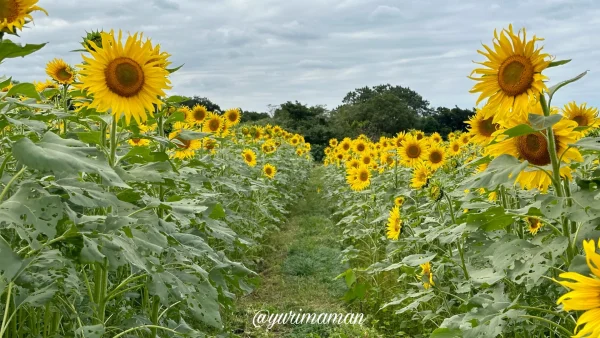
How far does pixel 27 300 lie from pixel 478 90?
2.10m

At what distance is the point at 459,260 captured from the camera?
3664 mm

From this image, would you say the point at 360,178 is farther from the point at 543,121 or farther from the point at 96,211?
the point at 543,121

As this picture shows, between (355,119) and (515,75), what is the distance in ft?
116

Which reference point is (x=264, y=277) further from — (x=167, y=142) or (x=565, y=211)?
(x=565, y=211)

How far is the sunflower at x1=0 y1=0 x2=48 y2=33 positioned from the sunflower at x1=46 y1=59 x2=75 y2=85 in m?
2.34

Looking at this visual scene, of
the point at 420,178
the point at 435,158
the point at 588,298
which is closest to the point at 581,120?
the point at 420,178

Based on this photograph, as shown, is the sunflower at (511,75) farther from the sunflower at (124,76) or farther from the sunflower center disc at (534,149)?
the sunflower at (124,76)

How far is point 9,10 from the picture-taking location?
8.14 ft

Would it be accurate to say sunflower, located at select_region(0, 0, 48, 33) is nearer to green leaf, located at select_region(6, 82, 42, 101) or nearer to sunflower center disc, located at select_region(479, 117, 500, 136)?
green leaf, located at select_region(6, 82, 42, 101)

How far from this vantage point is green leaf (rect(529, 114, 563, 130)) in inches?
87.7

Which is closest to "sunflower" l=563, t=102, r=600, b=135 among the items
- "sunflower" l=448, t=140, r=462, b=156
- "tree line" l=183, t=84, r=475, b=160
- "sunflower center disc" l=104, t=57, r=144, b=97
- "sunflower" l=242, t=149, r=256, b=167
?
"sunflower center disc" l=104, t=57, r=144, b=97

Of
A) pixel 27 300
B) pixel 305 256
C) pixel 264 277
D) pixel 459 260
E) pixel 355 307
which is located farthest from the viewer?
pixel 305 256

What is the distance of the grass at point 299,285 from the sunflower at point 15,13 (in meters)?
3.06

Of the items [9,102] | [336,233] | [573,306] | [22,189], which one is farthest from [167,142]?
[336,233]
